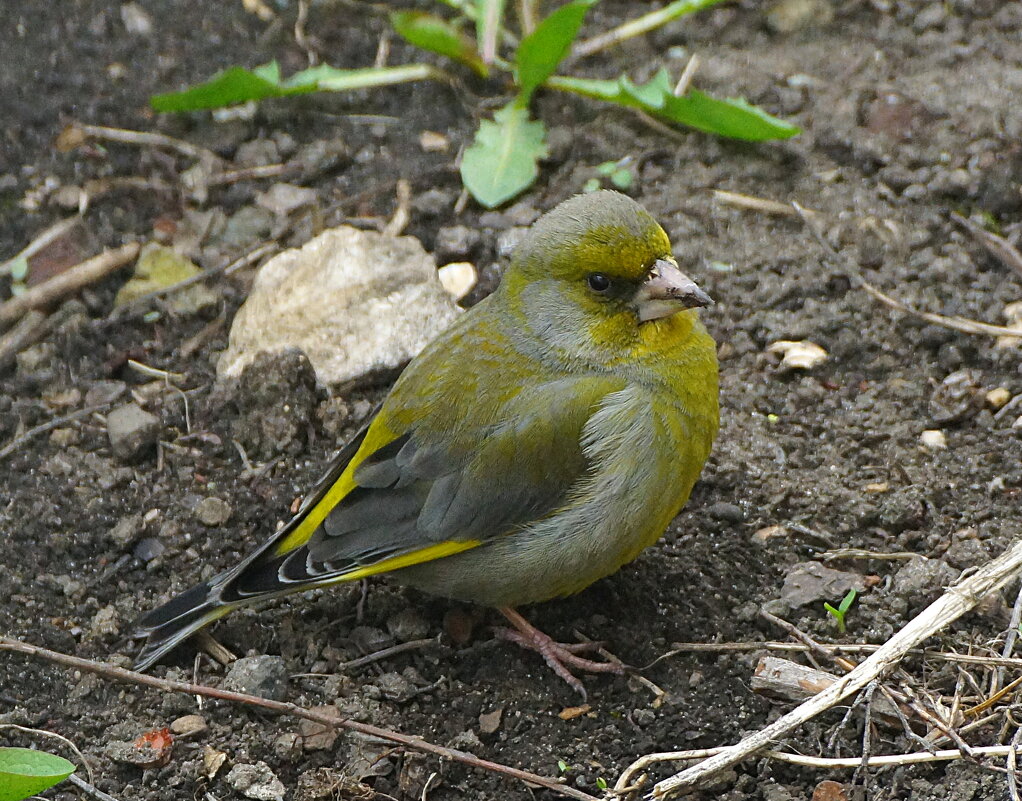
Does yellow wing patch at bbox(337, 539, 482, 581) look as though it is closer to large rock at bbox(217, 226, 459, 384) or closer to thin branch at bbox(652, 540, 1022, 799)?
thin branch at bbox(652, 540, 1022, 799)

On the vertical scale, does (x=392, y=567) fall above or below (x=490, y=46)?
below

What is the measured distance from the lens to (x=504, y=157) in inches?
210

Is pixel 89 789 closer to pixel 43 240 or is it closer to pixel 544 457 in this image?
pixel 544 457

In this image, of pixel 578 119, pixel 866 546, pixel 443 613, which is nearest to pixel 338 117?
pixel 578 119

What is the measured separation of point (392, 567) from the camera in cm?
388

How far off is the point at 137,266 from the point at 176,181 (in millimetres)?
501

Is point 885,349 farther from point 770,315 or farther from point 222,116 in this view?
point 222,116

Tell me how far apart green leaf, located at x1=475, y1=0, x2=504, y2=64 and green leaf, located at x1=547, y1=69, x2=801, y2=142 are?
32cm

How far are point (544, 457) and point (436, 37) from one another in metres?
2.54

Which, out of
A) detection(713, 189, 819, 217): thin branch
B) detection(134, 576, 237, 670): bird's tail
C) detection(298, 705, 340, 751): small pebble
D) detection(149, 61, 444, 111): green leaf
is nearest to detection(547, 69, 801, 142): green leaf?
detection(713, 189, 819, 217): thin branch

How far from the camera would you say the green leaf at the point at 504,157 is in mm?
5254

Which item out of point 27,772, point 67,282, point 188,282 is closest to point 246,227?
point 188,282

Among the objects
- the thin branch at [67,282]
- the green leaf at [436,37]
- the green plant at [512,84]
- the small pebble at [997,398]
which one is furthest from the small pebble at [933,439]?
the thin branch at [67,282]

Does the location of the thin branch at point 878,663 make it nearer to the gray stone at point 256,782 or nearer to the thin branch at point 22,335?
the gray stone at point 256,782
